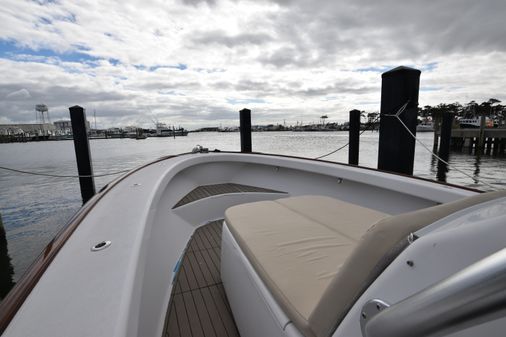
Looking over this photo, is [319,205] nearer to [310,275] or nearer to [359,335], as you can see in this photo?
[310,275]

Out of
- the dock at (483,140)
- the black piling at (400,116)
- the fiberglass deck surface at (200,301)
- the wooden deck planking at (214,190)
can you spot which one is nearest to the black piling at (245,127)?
the wooden deck planking at (214,190)

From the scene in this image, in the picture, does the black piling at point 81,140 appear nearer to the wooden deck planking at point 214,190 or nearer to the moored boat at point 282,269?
the wooden deck planking at point 214,190

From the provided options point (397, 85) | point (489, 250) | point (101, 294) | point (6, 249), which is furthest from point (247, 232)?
point (6, 249)

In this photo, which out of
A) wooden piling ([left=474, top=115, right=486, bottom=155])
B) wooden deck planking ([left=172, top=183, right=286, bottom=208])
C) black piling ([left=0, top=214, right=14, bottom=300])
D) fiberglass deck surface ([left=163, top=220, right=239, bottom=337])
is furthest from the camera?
wooden piling ([left=474, top=115, right=486, bottom=155])

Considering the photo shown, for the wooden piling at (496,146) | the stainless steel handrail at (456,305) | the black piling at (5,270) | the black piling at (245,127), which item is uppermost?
the black piling at (245,127)

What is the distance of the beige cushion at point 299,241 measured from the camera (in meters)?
0.88

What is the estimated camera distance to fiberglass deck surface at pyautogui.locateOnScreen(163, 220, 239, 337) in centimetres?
130

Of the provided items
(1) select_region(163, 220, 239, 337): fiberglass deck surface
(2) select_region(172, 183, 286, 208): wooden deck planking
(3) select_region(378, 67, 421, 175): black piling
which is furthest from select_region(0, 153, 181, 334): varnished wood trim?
(3) select_region(378, 67, 421, 175): black piling

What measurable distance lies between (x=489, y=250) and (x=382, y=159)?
2.07 meters

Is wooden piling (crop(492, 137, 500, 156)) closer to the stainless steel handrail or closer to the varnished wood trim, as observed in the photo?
the stainless steel handrail

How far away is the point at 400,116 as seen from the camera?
2086 millimetres

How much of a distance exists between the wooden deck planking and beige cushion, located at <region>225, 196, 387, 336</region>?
A: 1248mm

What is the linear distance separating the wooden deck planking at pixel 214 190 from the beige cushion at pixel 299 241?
4.09 ft

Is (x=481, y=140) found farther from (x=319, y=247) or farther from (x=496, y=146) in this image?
(x=319, y=247)
